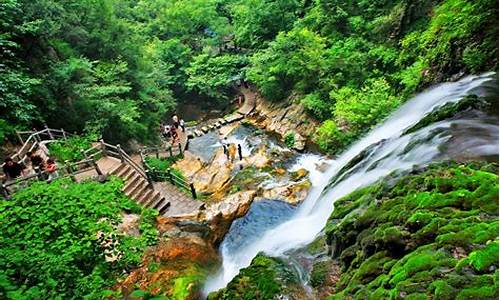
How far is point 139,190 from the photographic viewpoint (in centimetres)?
1377

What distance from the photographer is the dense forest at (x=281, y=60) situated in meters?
13.6

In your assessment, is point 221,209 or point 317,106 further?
point 317,106

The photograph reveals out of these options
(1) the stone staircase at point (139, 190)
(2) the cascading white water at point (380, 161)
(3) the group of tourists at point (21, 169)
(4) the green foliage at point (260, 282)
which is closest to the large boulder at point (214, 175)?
(1) the stone staircase at point (139, 190)

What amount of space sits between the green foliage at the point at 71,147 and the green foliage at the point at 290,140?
10067 mm

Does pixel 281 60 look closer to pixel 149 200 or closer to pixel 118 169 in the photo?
pixel 118 169

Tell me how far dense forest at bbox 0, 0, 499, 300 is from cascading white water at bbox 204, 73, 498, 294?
87 millimetres

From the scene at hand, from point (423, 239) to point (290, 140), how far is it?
15239 mm

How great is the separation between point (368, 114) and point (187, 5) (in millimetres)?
24149

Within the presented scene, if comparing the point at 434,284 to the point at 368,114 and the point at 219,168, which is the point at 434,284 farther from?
the point at 219,168

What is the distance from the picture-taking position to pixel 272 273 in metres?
7.62

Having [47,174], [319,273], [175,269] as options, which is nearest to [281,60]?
[47,174]

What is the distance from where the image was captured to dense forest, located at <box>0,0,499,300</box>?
18.0 feet

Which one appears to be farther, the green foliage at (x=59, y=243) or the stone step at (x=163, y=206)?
the stone step at (x=163, y=206)

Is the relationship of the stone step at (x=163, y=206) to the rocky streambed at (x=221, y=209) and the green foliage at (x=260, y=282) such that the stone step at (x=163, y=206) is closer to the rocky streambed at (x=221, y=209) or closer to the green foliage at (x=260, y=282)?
the rocky streambed at (x=221, y=209)
